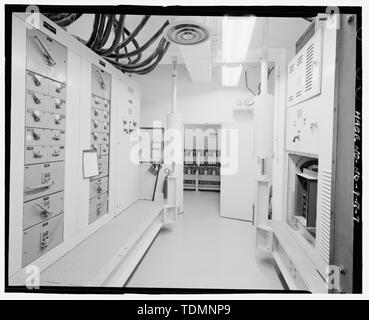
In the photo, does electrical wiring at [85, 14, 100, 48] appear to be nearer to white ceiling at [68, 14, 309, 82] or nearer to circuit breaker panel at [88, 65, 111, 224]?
circuit breaker panel at [88, 65, 111, 224]

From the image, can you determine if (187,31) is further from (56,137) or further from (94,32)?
(56,137)

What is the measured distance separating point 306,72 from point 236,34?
76cm

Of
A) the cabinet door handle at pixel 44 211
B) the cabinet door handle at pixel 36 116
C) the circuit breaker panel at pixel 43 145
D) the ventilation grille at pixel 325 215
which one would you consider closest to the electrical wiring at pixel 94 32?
the circuit breaker panel at pixel 43 145

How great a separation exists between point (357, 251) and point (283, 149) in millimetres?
2139

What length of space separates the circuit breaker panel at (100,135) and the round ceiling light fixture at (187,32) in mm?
1285

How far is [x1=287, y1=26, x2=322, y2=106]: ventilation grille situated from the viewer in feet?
6.67

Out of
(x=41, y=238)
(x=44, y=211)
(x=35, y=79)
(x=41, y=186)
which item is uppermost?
(x=35, y=79)

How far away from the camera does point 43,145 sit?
1.86m

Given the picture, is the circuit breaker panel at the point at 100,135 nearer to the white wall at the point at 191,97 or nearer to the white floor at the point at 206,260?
the white floor at the point at 206,260

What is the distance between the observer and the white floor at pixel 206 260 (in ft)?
8.16

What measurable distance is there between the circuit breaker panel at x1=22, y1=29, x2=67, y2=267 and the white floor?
1075 millimetres

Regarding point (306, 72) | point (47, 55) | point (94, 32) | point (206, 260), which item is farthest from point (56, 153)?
point (306, 72)

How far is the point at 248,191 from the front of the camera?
4902mm
